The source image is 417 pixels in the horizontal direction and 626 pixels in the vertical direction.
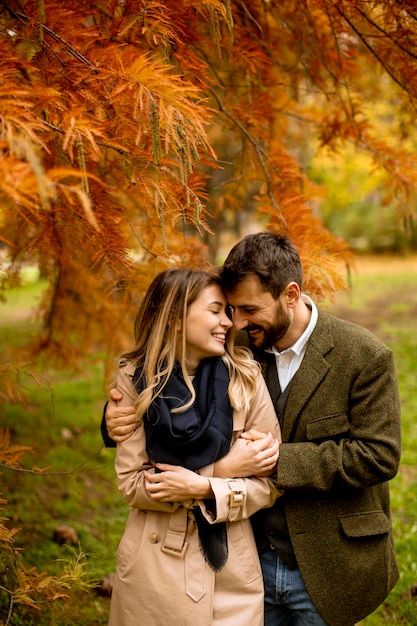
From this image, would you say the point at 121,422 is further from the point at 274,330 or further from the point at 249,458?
the point at 274,330

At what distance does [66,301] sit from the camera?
450 centimetres

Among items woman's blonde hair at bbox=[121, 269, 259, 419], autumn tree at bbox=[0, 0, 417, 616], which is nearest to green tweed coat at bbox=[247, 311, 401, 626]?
woman's blonde hair at bbox=[121, 269, 259, 419]

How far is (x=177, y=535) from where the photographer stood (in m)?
2.04

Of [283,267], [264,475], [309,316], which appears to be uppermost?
[283,267]

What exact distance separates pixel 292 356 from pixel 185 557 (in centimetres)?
86

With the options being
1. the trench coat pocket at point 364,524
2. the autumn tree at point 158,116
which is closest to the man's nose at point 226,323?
the autumn tree at point 158,116

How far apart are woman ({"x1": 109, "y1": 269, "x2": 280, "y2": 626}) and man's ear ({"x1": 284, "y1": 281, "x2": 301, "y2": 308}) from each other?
0.25 meters

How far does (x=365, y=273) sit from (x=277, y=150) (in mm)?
13469

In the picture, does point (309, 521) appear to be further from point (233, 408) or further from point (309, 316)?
point (309, 316)

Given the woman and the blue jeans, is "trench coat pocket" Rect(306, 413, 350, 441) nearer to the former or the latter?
the woman

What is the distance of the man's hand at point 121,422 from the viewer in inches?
84.3

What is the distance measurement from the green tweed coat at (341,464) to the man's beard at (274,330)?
12 centimetres

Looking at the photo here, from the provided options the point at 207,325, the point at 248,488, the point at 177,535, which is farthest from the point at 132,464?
the point at 207,325

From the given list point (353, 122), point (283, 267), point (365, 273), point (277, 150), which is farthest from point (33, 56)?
point (365, 273)
